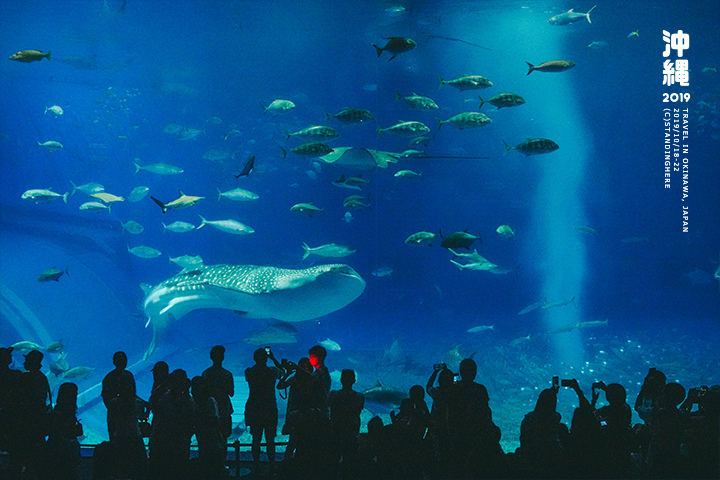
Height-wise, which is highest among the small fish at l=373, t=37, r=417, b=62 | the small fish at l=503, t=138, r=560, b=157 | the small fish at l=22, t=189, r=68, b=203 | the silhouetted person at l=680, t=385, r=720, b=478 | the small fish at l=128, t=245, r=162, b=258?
the small fish at l=373, t=37, r=417, b=62

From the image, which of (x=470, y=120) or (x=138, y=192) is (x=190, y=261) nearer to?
(x=138, y=192)

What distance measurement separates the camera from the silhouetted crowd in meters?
2.66

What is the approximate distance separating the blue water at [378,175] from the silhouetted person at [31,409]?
8.16 metres

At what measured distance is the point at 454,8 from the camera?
40.1 feet

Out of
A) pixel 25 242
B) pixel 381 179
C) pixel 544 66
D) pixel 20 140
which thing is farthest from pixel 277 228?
pixel 544 66

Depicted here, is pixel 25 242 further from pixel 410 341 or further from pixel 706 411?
pixel 706 411

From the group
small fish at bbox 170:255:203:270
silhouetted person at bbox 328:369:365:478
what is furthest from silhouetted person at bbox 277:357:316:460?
small fish at bbox 170:255:203:270

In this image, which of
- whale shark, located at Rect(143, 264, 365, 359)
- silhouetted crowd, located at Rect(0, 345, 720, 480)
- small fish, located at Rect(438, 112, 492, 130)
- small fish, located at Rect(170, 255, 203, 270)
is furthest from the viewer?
small fish, located at Rect(170, 255, 203, 270)

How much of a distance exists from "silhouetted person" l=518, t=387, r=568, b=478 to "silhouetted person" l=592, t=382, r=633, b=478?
25cm

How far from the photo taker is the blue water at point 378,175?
12.7m

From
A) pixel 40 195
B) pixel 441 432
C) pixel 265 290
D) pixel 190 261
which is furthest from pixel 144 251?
pixel 441 432

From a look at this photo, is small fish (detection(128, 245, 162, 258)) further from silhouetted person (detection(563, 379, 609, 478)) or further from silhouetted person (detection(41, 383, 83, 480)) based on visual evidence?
silhouetted person (detection(563, 379, 609, 478))

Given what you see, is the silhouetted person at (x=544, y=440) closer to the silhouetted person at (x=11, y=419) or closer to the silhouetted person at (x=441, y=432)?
the silhouetted person at (x=441, y=432)

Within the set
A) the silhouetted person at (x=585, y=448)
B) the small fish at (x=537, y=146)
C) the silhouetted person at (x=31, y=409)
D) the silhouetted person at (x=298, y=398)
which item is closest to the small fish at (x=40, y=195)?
the silhouetted person at (x=31, y=409)
